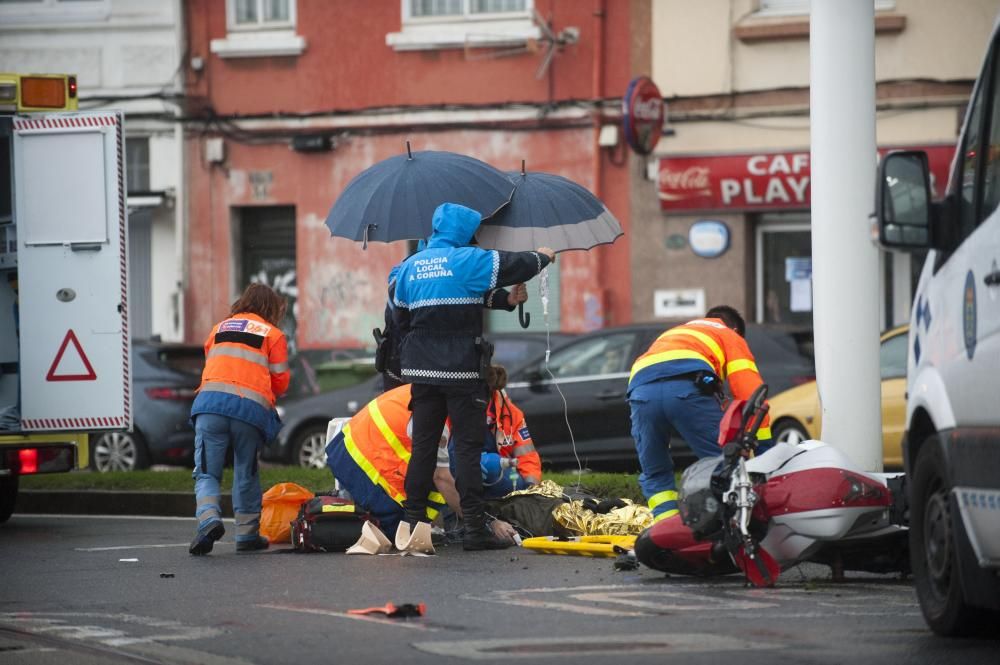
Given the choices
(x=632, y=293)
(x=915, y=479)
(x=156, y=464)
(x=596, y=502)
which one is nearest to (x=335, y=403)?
(x=156, y=464)

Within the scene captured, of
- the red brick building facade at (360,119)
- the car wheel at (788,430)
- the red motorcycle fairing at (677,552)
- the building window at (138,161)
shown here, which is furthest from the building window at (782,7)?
the red motorcycle fairing at (677,552)

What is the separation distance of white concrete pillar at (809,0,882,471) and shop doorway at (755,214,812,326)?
11.7 meters

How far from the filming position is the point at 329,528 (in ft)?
34.5

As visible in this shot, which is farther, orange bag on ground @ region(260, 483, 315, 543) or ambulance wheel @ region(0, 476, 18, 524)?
ambulance wheel @ region(0, 476, 18, 524)

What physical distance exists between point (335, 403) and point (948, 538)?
12.1m

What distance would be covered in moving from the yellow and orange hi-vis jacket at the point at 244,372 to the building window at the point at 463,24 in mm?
12136

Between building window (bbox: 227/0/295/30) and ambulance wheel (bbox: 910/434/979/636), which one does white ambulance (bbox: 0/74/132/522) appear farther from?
building window (bbox: 227/0/295/30)

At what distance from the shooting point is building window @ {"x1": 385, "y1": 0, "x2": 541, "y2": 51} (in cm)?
2258

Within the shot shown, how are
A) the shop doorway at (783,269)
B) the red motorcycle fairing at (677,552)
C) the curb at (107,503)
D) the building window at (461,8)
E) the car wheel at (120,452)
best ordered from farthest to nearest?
the building window at (461,8) < the shop doorway at (783,269) < the car wheel at (120,452) < the curb at (107,503) < the red motorcycle fairing at (677,552)

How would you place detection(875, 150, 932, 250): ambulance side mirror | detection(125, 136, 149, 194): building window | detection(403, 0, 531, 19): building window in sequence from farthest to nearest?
detection(125, 136, 149, 194): building window → detection(403, 0, 531, 19): building window → detection(875, 150, 932, 250): ambulance side mirror

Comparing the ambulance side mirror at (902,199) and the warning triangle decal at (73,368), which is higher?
the ambulance side mirror at (902,199)

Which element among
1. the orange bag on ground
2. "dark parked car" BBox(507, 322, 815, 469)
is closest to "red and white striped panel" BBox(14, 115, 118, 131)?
the orange bag on ground

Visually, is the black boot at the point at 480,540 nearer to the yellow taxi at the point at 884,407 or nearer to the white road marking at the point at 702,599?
the white road marking at the point at 702,599

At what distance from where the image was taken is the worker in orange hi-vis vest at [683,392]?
9.33 meters
